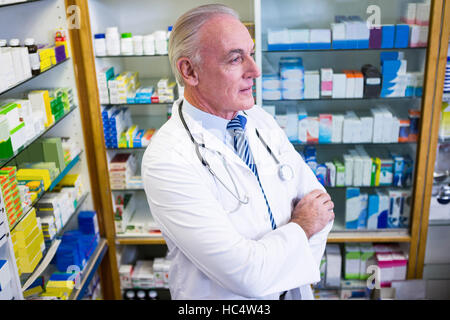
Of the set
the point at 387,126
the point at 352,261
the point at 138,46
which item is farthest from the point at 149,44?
the point at 352,261

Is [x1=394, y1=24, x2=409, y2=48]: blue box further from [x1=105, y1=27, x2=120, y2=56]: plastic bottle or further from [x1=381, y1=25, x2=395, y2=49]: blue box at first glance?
[x1=105, y1=27, x2=120, y2=56]: plastic bottle

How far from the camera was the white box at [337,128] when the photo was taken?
3.18 metres

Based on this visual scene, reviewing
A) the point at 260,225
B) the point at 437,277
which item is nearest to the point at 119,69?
the point at 260,225

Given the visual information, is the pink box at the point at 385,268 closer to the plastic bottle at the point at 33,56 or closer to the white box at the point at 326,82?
the white box at the point at 326,82

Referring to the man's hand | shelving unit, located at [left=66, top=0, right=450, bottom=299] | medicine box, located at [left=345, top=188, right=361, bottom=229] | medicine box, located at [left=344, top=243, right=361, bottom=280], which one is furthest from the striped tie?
medicine box, located at [left=344, top=243, right=361, bottom=280]

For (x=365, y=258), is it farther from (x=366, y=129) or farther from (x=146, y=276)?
(x=146, y=276)

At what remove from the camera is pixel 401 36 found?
296 cm

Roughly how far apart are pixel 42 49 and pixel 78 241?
1230 millimetres

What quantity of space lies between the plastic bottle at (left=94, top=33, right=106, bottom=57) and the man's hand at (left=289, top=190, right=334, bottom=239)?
2.09 meters

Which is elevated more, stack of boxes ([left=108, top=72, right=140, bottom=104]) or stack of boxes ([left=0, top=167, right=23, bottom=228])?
stack of boxes ([left=108, top=72, right=140, bottom=104])

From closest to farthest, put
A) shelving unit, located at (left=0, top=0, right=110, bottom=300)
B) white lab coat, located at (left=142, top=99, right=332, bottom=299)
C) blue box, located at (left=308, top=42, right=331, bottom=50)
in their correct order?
white lab coat, located at (left=142, top=99, right=332, bottom=299), shelving unit, located at (left=0, top=0, right=110, bottom=300), blue box, located at (left=308, top=42, right=331, bottom=50)

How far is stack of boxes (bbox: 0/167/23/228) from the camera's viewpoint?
2135mm

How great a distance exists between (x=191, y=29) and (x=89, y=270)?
2.17m

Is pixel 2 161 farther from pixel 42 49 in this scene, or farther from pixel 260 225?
pixel 260 225
